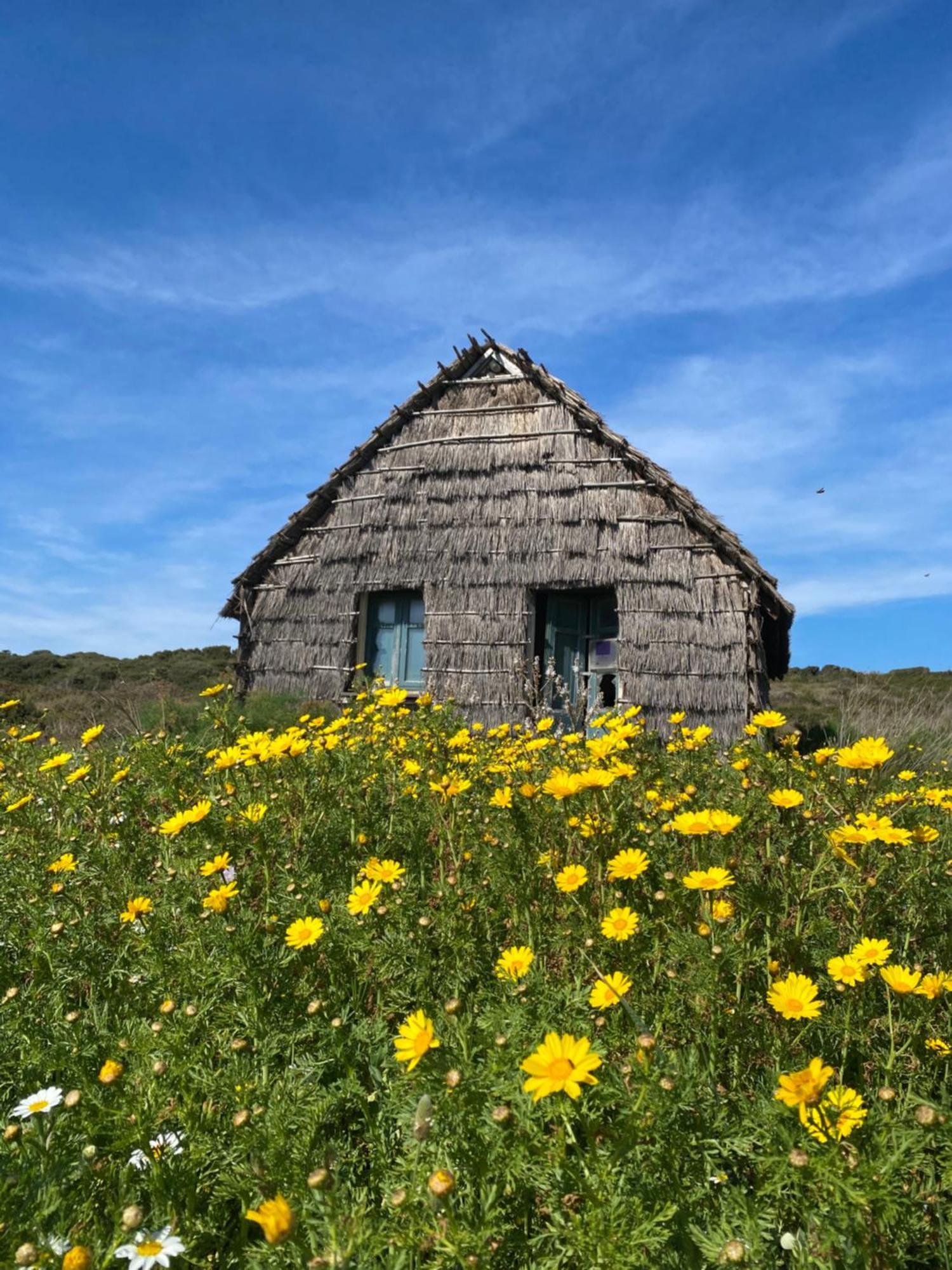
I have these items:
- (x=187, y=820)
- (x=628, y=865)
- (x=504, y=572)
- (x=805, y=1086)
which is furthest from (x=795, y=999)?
(x=504, y=572)

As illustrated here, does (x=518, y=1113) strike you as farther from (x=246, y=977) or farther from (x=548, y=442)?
(x=548, y=442)

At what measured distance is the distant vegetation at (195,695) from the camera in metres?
9.83

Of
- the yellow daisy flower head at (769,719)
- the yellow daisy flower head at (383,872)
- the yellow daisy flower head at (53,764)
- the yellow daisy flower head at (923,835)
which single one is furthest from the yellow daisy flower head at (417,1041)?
the yellow daisy flower head at (53,764)

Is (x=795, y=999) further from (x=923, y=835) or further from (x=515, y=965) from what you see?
(x=923, y=835)

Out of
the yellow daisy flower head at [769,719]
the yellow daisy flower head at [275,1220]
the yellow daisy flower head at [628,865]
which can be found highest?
the yellow daisy flower head at [769,719]

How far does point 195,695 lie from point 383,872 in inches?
646

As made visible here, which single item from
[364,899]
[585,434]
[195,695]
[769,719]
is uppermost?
[585,434]

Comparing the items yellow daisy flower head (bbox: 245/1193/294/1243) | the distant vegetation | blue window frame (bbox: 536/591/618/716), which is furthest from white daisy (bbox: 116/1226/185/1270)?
blue window frame (bbox: 536/591/618/716)

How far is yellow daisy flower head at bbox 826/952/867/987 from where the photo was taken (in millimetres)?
1864

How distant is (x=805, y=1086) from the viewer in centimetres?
141

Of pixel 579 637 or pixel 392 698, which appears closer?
pixel 392 698

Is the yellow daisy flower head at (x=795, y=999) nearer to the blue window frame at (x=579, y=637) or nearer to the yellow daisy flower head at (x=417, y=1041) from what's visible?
the yellow daisy flower head at (x=417, y=1041)

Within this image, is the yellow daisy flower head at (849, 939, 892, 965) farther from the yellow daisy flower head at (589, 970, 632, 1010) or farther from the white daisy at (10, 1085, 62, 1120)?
the white daisy at (10, 1085, 62, 1120)

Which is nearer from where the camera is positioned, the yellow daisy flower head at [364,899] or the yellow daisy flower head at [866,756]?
the yellow daisy flower head at [364,899]
